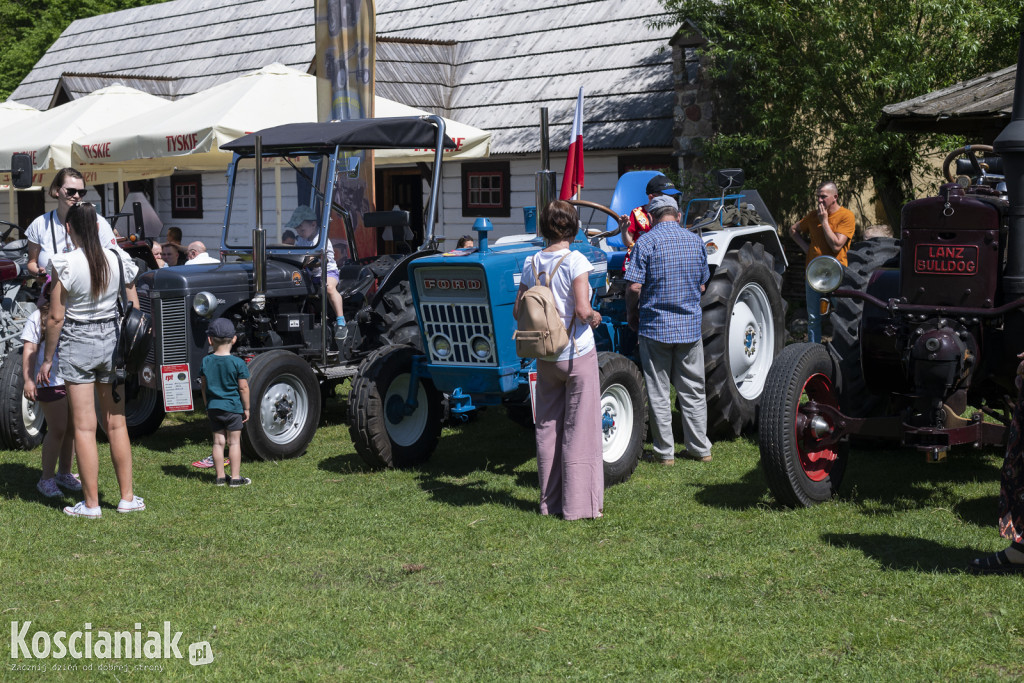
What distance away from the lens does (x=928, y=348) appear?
18.2 feet

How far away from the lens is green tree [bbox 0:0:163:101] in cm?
3125

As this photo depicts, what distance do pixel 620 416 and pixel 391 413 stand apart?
144 centimetres

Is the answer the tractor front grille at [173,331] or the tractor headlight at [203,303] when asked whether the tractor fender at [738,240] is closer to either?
the tractor headlight at [203,303]

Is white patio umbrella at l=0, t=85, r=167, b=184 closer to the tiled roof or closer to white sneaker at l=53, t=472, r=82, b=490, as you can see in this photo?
the tiled roof

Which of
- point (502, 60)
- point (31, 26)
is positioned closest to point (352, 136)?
point (502, 60)

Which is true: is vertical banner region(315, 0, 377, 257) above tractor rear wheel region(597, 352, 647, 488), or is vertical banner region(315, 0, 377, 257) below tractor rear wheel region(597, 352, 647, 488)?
above

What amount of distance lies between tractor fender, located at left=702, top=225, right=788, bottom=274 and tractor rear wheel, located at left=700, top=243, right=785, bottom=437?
0.07m

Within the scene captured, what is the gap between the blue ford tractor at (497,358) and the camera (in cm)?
702

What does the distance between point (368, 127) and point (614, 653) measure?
5.09 metres

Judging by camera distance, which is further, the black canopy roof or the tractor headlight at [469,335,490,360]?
the black canopy roof

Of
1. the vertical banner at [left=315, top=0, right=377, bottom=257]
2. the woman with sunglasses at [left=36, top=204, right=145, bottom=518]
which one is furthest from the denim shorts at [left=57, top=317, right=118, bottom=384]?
the vertical banner at [left=315, top=0, right=377, bottom=257]

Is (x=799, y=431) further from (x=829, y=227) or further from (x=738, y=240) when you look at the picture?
(x=829, y=227)

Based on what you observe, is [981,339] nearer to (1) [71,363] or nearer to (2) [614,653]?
(2) [614,653]

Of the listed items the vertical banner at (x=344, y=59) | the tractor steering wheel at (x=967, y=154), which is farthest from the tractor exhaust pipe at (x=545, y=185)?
the vertical banner at (x=344, y=59)
